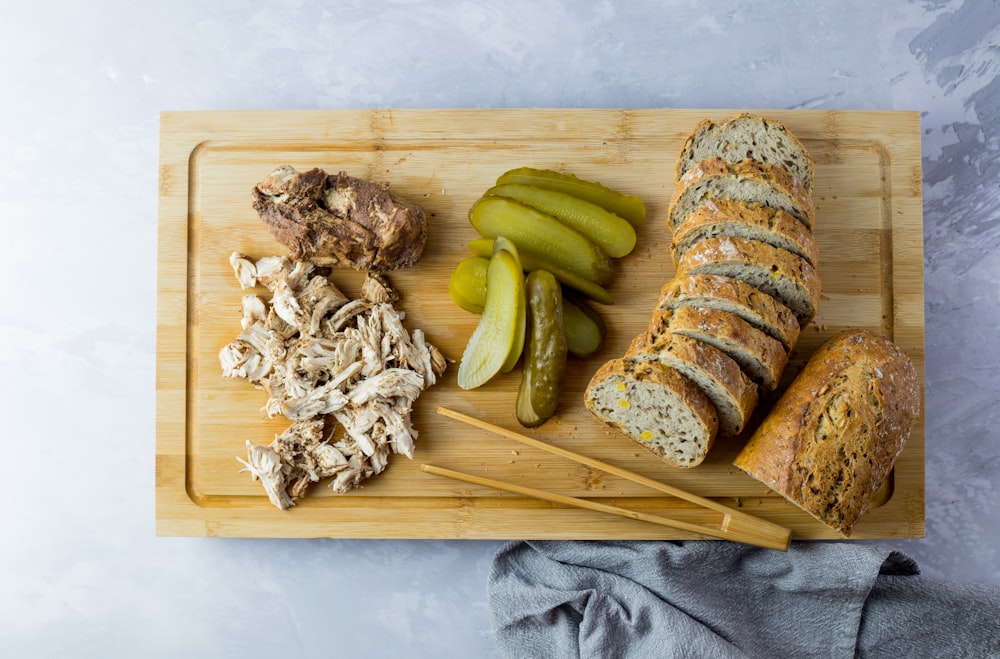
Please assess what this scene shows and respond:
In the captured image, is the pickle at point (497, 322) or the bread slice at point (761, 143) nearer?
the pickle at point (497, 322)

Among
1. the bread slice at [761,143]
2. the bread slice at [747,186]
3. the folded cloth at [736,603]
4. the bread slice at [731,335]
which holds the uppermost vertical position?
the bread slice at [761,143]

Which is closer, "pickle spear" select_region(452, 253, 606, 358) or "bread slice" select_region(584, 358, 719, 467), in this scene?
"bread slice" select_region(584, 358, 719, 467)

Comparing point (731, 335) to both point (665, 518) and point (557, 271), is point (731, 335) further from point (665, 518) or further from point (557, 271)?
point (665, 518)

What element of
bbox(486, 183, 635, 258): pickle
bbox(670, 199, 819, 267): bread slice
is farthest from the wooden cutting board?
bbox(670, 199, 819, 267): bread slice

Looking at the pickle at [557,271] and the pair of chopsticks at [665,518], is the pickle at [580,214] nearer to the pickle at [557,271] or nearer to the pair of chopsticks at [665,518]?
the pickle at [557,271]

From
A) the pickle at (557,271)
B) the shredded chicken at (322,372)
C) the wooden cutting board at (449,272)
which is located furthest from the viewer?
the wooden cutting board at (449,272)

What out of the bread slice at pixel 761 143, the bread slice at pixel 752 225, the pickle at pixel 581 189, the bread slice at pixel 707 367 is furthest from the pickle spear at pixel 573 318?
the bread slice at pixel 761 143

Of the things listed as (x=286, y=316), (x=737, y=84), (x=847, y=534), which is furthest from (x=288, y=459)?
(x=737, y=84)

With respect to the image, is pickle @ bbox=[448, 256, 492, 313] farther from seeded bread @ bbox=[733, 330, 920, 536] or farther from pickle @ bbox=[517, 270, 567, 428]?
seeded bread @ bbox=[733, 330, 920, 536]
